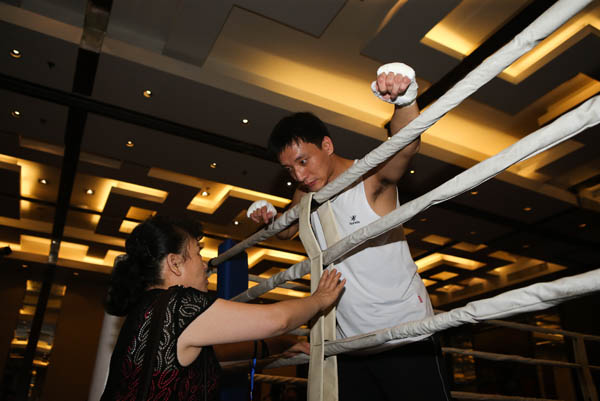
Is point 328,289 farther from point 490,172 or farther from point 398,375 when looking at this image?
point 490,172

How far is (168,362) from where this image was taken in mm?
1020

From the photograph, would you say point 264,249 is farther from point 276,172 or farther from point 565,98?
point 565,98

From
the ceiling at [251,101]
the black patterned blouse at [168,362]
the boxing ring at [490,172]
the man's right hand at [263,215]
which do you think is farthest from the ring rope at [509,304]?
the ceiling at [251,101]

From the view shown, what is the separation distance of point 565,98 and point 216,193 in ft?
14.5

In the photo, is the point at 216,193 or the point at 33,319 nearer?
the point at 216,193

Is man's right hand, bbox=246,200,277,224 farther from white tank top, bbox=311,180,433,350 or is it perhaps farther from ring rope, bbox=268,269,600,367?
ring rope, bbox=268,269,600,367

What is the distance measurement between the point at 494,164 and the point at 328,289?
56 centimetres

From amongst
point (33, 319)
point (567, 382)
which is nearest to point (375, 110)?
point (567, 382)

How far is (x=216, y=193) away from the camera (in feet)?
20.4

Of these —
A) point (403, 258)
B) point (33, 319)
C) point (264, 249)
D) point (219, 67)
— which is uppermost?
point (219, 67)

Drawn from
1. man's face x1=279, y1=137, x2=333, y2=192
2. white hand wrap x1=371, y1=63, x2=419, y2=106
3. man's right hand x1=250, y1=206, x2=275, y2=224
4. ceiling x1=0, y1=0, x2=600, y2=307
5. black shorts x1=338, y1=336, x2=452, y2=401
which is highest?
ceiling x1=0, y1=0, x2=600, y2=307

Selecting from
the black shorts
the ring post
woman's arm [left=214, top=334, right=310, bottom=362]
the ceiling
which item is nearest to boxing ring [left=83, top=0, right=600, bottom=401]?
the black shorts

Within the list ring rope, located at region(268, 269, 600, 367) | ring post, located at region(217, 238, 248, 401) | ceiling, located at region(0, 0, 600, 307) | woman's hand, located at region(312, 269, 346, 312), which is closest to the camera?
ring rope, located at region(268, 269, 600, 367)

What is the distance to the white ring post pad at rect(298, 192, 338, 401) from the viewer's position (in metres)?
1.04
